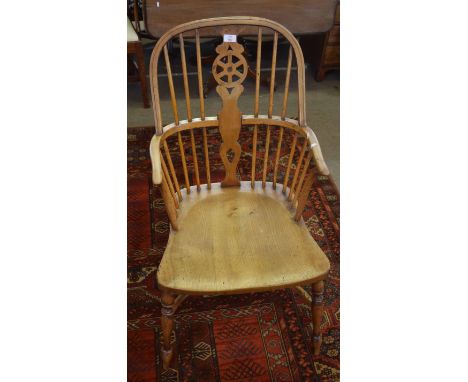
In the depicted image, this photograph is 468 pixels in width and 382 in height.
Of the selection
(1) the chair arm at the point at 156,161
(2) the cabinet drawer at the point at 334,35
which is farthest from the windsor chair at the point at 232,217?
(2) the cabinet drawer at the point at 334,35

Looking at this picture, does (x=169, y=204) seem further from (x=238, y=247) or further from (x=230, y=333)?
(x=230, y=333)

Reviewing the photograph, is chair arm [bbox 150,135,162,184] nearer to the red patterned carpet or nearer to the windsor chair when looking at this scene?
the windsor chair

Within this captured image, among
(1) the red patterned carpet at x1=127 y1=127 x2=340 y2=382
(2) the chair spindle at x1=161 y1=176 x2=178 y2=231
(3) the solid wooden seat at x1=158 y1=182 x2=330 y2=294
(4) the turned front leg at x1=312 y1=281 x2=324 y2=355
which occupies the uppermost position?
(2) the chair spindle at x1=161 y1=176 x2=178 y2=231

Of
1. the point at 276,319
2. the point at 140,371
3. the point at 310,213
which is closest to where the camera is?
the point at 140,371

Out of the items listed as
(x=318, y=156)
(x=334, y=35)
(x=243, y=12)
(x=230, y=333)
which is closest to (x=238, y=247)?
(x=318, y=156)

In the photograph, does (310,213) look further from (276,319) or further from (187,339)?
(187,339)

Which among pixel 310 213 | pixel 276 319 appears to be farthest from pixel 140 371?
pixel 310 213

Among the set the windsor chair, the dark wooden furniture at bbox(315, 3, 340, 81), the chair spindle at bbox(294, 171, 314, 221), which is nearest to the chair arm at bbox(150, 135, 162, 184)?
the windsor chair

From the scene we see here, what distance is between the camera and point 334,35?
338 cm

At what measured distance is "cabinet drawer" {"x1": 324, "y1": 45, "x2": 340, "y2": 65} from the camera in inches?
136

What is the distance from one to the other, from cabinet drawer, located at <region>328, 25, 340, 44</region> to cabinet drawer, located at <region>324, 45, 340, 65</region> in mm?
47

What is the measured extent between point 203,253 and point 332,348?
0.74 m

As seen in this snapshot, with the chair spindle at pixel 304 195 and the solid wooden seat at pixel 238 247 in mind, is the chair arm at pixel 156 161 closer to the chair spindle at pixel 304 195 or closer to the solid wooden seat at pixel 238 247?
the solid wooden seat at pixel 238 247

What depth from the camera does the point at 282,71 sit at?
3.87m
